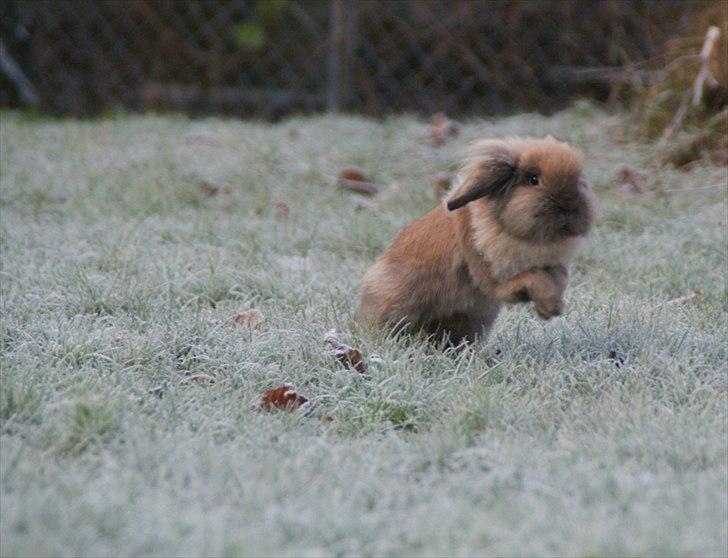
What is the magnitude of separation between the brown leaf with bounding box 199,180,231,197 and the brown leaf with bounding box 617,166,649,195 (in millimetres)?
2396

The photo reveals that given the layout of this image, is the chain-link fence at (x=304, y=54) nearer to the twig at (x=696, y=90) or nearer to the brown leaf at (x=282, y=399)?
the twig at (x=696, y=90)

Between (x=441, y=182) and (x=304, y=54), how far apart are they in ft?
14.8

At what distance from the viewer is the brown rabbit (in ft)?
10.6

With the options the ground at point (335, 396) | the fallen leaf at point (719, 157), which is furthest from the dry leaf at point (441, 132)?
the fallen leaf at point (719, 157)

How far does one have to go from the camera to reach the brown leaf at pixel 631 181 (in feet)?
19.3

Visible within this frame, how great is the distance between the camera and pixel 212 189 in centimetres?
634

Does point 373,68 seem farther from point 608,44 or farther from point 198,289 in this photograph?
point 198,289

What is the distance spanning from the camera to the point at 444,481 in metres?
2.46

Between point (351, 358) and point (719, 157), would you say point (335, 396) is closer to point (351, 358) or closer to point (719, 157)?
point (351, 358)

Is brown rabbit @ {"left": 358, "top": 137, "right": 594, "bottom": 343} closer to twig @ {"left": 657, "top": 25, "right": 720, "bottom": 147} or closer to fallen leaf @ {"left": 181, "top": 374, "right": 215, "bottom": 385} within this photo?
fallen leaf @ {"left": 181, "top": 374, "right": 215, "bottom": 385}

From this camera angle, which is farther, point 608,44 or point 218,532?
point 608,44

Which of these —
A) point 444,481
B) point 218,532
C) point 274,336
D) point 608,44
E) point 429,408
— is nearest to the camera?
point 218,532

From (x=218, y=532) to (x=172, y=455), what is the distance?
0.50m

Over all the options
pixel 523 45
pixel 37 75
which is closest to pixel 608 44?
pixel 523 45
